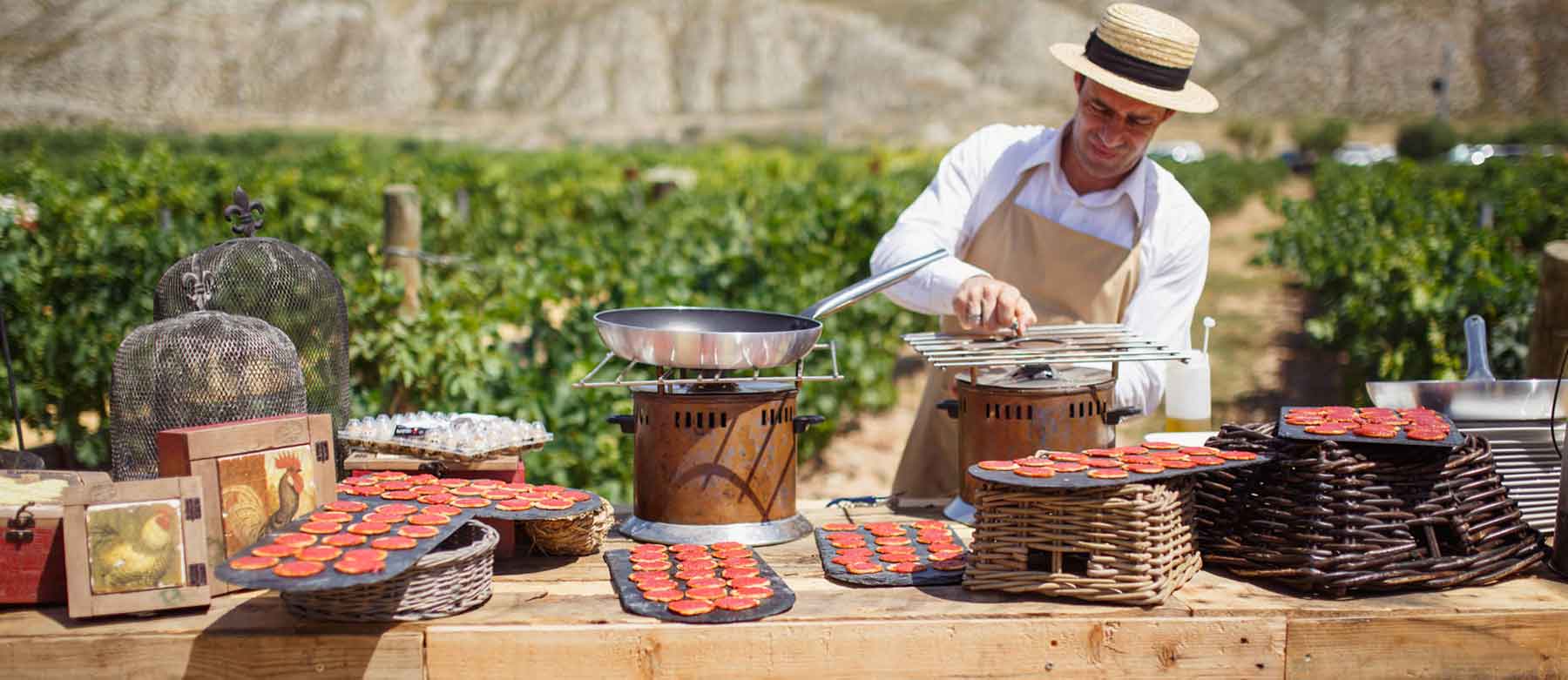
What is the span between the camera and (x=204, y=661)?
7.43 feet

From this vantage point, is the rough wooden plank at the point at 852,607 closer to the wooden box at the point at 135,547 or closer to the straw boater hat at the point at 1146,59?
the wooden box at the point at 135,547

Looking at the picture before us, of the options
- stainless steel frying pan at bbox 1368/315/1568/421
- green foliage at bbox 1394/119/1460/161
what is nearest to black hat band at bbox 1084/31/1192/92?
stainless steel frying pan at bbox 1368/315/1568/421

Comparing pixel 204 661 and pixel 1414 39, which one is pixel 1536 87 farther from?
pixel 204 661

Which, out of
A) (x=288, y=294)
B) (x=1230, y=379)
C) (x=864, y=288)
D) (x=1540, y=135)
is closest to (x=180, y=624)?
(x=288, y=294)

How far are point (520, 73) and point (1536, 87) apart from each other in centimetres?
7162

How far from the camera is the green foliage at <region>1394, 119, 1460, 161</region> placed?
58.2 metres

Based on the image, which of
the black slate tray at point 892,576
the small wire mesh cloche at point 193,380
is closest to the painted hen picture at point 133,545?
the small wire mesh cloche at point 193,380

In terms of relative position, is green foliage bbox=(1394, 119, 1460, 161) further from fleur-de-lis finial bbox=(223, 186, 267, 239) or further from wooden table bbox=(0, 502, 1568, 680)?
fleur-de-lis finial bbox=(223, 186, 267, 239)

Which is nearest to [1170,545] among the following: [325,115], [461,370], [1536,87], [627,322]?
[627,322]

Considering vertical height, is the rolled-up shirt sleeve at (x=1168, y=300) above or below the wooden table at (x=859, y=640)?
above

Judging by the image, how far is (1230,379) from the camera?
1308cm

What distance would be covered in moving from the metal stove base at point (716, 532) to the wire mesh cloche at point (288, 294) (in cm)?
98

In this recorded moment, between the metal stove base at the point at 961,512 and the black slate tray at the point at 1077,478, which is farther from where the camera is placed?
the metal stove base at the point at 961,512

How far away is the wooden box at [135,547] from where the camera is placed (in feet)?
7.51
